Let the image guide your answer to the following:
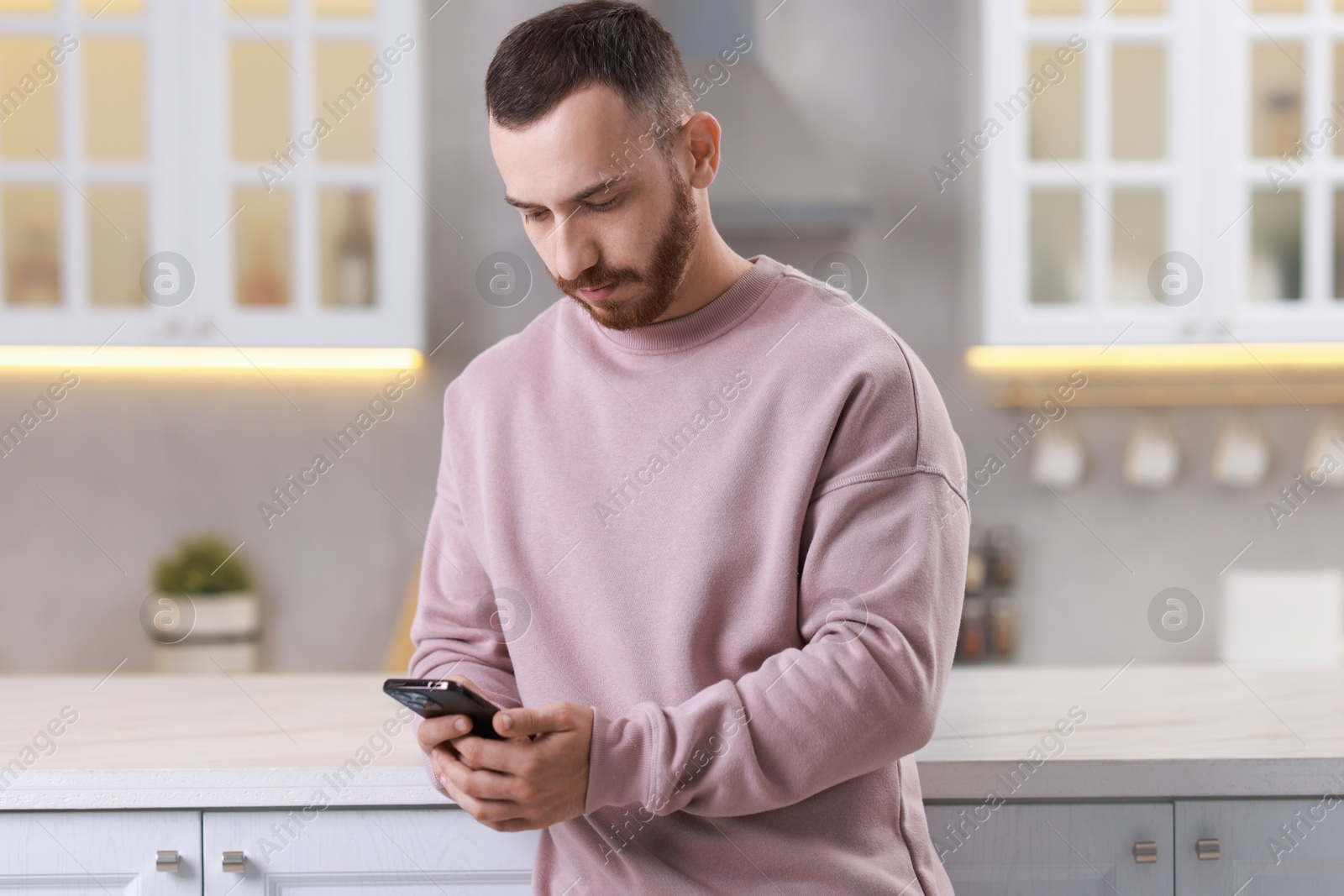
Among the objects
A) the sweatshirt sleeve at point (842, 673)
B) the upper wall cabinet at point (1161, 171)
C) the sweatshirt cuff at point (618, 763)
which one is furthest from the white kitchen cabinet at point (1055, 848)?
the upper wall cabinet at point (1161, 171)

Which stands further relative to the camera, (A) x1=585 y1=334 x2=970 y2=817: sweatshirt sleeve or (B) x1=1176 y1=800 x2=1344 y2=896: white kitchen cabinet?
(B) x1=1176 y1=800 x2=1344 y2=896: white kitchen cabinet

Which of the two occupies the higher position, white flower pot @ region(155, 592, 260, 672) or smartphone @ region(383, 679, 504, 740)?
smartphone @ region(383, 679, 504, 740)

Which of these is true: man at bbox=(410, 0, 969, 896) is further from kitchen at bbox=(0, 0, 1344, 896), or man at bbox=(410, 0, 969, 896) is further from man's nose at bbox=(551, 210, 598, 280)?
kitchen at bbox=(0, 0, 1344, 896)

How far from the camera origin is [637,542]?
3.02ft

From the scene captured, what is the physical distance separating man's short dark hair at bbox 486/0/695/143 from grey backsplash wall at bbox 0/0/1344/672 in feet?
5.31

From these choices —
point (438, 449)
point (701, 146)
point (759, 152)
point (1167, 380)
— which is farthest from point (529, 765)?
point (1167, 380)

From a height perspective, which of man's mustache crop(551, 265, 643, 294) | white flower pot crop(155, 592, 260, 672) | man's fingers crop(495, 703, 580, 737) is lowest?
white flower pot crop(155, 592, 260, 672)

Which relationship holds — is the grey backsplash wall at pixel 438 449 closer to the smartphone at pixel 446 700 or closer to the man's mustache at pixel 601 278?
the man's mustache at pixel 601 278

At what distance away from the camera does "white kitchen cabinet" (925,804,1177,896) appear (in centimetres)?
108

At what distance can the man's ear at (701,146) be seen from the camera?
92cm

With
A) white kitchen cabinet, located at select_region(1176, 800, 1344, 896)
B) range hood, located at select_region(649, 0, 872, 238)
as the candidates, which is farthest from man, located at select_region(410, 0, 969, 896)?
range hood, located at select_region(649, 0, 872, 238)

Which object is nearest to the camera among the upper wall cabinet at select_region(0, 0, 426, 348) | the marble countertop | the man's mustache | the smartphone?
the smartphone

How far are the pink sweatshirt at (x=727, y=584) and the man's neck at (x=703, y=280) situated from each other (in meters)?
0.01

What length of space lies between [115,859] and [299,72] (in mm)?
1580
